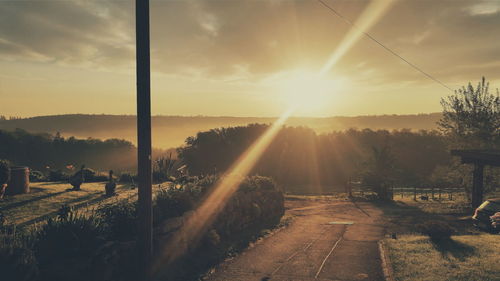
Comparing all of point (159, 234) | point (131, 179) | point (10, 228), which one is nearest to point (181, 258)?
Answer: point (159, 234)

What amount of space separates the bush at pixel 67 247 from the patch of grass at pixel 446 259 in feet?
26.2

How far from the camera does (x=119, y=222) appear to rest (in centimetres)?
1009

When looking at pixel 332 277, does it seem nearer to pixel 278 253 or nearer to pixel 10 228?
pixel 278 253

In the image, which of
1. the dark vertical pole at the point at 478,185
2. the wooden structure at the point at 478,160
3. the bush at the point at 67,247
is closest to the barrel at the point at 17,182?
the bush at the point at 67,247

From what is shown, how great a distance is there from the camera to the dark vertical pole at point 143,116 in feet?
27.1

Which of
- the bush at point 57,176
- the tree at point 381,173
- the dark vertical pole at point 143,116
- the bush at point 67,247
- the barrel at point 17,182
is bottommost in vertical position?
the tree at point 381,173

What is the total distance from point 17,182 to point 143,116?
25.4ft

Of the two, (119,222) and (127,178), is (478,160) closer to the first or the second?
(127,178)

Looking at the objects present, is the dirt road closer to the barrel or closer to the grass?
the grass

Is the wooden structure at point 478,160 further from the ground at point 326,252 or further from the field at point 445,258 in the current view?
the field at point 445,258

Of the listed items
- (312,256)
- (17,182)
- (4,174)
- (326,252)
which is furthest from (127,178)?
(326,252)

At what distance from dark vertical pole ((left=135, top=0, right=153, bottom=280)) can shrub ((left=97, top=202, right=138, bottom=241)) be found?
170 centimetres

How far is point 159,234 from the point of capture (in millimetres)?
10836

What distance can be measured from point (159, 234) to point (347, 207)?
2267cm
